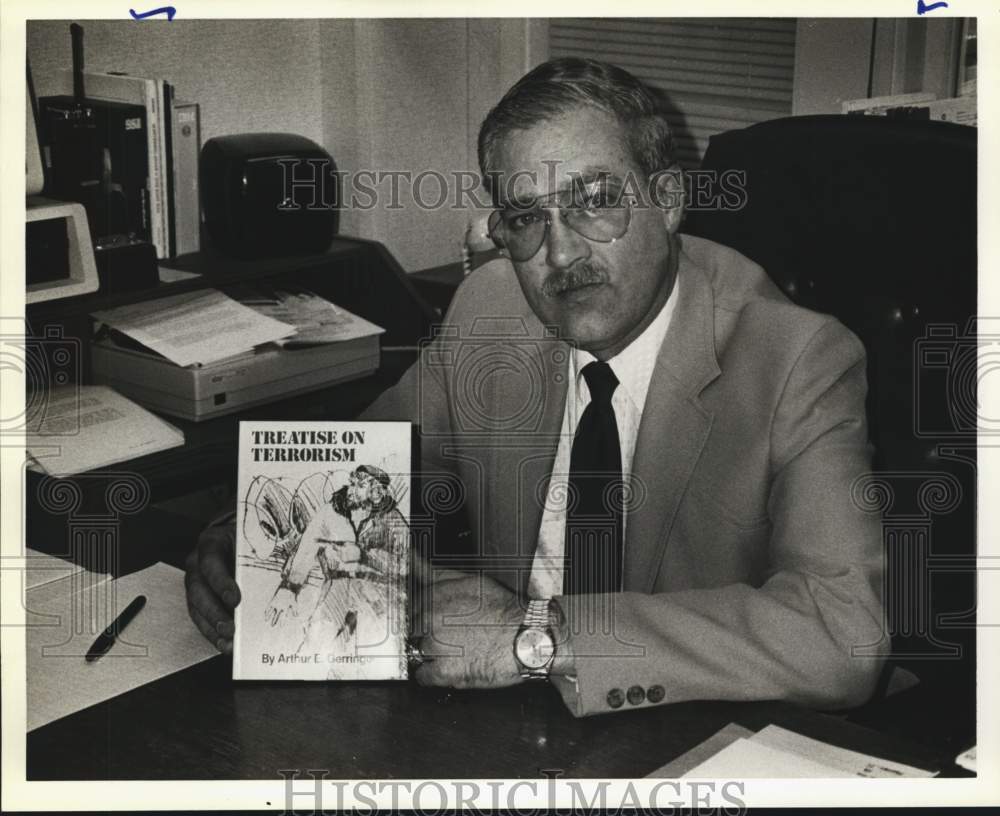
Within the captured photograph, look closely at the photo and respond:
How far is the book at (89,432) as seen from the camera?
5.18 feet

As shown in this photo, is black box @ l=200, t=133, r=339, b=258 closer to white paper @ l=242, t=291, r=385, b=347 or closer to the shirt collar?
white paper @ l=242, t=291, r=385, b=347

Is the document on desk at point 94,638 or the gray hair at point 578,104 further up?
the gray hair at point 578,104

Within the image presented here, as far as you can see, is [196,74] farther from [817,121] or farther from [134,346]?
[817,121]

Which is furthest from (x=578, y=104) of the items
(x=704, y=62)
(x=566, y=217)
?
(x=704, y=62)

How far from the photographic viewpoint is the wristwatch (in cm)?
107

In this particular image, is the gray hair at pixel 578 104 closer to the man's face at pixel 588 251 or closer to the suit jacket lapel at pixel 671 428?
the man's face at pixel 588 251

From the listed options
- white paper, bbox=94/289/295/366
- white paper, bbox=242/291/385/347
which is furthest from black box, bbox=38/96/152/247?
white paper, bbox=242/291/385/347

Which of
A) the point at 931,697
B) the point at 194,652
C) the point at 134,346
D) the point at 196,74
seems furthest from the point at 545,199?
the point at 196,74

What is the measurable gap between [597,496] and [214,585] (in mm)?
446

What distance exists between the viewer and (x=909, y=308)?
130 centimetres

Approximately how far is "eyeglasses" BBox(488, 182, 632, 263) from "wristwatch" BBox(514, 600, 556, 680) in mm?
400

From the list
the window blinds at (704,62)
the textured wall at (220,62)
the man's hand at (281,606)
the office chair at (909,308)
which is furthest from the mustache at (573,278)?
the textured wall at (220,62)

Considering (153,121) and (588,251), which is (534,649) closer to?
(588,251)

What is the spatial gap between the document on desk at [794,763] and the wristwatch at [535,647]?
16 centimetres
